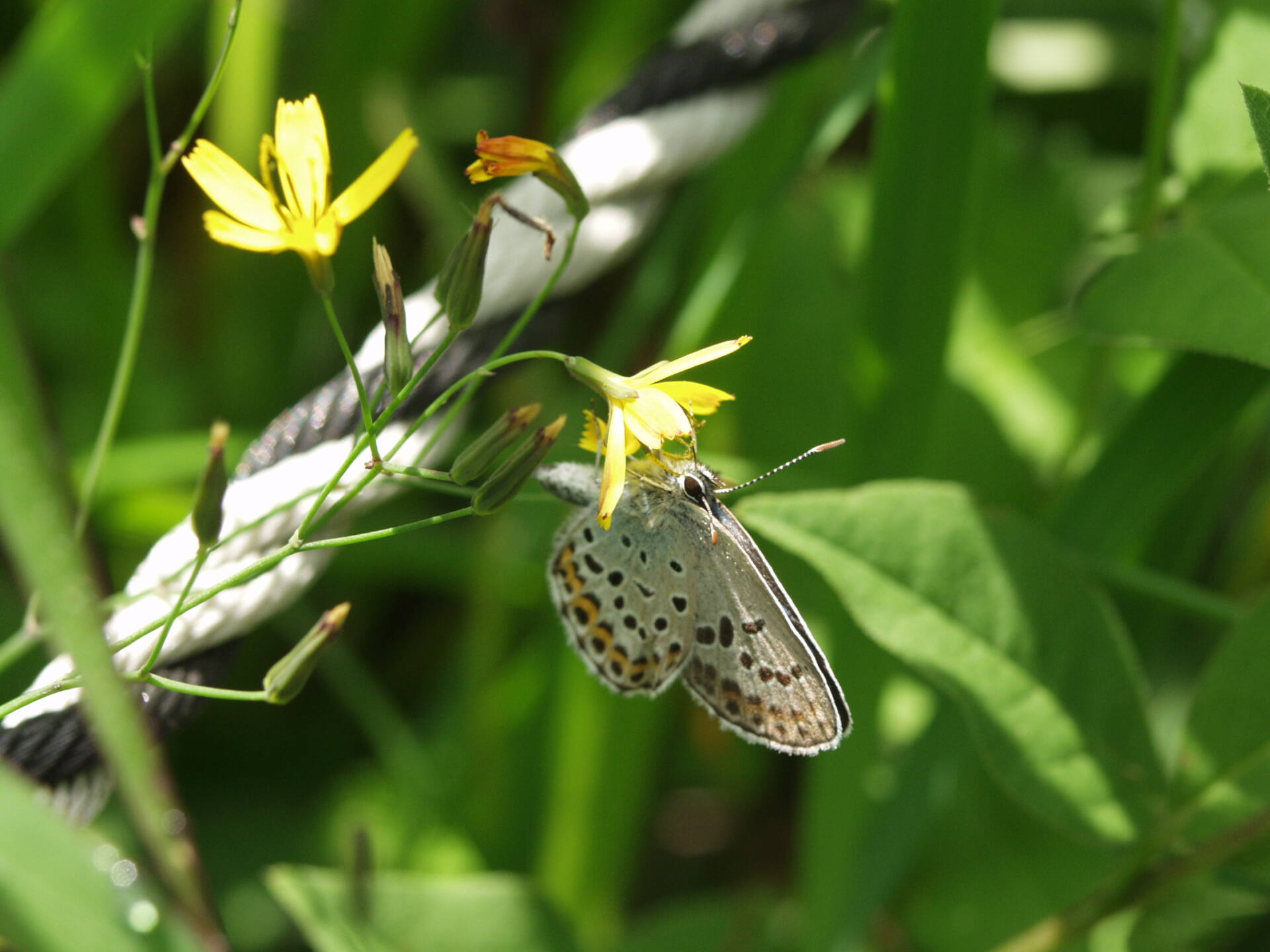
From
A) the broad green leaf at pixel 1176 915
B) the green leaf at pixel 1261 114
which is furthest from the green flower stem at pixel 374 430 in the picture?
the broad green leaf at pixel 1176 915

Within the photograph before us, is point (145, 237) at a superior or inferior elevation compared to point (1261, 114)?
superior

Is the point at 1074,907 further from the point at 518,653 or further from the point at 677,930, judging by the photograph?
the point at 518,653

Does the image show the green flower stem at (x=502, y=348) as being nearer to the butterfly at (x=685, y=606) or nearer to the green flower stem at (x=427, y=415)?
the green flower stem at (x=427, y=415)

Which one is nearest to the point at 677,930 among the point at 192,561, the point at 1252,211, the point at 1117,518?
the point at 1117,518

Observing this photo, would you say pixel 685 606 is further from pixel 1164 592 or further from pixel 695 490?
pixel 1164 592

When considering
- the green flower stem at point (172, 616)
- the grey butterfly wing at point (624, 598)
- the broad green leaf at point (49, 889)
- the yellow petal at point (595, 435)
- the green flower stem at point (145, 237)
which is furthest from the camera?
the grey butterfly wing at point (624, 598)

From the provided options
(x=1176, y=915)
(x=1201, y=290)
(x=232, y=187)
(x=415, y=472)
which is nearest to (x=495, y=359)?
(x=415, y=472)
